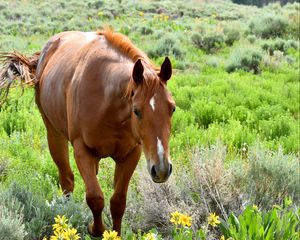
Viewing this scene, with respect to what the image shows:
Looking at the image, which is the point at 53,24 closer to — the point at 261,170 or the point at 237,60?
the point at 237,60

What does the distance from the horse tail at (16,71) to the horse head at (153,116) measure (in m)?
2.06

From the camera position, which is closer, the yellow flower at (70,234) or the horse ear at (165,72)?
the yellow flower at (70,234)

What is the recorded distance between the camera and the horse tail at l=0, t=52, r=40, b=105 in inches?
215

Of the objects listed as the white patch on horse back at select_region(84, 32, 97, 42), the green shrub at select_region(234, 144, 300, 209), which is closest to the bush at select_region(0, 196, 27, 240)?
the white patch on horse back at select_region(84, 32, 97, 42)

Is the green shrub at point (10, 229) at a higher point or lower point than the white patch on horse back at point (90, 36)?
lower

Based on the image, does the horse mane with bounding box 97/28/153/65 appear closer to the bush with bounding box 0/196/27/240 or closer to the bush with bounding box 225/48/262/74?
the bush with bounding box 0/196/27/240

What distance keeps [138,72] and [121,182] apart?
1197 millimetres

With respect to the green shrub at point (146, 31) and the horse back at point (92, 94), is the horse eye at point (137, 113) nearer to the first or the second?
the horse back at point (92, 94)

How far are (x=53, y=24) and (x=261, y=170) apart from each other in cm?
1698

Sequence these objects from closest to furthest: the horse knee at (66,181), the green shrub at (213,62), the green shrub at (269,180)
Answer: the green shrub at (269,180) → the horse knee at (66,181) → the green shrub at (213,62)

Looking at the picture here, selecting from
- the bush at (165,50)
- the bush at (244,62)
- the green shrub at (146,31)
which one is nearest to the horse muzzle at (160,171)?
the bush at (244,62)

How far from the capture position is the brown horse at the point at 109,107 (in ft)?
11.2

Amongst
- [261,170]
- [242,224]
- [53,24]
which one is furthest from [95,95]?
[53,24]

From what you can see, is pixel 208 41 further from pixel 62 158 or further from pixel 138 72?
pixel 138 72
